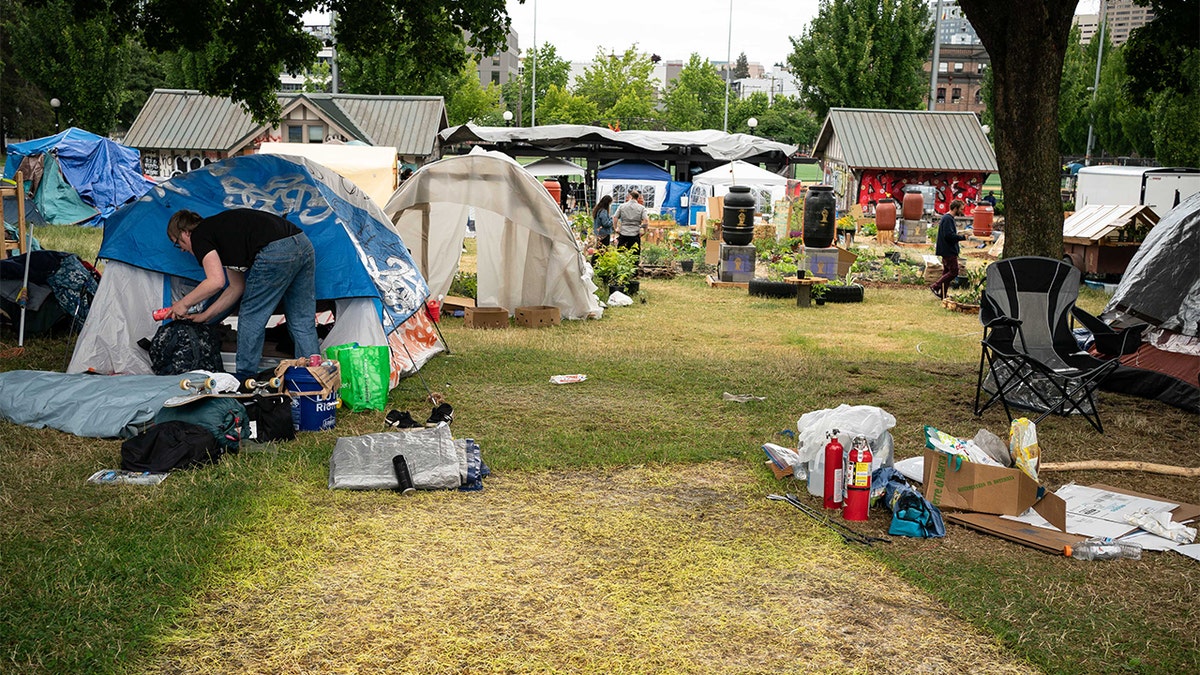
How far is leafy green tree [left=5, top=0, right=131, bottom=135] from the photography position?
128ft

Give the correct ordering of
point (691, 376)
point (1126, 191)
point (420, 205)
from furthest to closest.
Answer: point (1126, 191) → point (420, 205) → point (691, 376)

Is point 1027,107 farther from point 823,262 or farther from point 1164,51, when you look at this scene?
point 823,262

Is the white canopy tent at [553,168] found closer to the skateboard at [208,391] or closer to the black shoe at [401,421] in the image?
the black shoe at [401,421]

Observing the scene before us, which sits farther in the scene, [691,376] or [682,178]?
[682,178]

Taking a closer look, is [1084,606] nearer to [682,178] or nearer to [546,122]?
[682,178]

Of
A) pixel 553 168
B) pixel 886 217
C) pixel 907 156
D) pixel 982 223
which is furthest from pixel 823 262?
pixel 553 168

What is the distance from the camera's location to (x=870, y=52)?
43.7 m

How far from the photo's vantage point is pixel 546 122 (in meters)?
64.6

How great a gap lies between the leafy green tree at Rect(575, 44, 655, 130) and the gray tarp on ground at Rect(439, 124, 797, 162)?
27.2m

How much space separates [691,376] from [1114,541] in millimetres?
4949

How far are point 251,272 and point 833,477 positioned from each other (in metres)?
4.65

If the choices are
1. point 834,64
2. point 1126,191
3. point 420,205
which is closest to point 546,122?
point 834,64

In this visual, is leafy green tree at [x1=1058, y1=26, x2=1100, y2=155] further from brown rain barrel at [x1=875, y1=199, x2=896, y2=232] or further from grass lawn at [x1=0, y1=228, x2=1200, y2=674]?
grass lawn at [x1=0, y1=228, x2=1200, y2=674]

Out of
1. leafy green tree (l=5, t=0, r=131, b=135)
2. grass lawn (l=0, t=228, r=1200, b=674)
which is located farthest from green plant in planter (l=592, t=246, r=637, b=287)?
leafy green tree (l=5, t=0, r=131, b=135)
